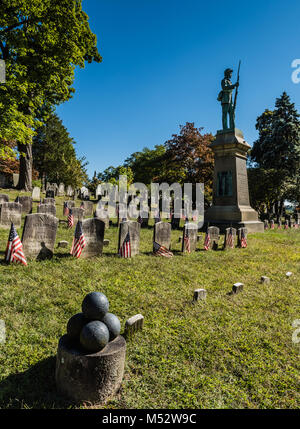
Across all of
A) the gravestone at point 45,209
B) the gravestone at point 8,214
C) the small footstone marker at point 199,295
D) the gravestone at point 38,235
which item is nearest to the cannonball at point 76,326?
the small footstone marker at point 199,295

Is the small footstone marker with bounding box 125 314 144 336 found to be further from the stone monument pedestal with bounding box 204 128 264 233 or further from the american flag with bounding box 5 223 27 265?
the stone monument pedestal with bounding box 204 128 264 233

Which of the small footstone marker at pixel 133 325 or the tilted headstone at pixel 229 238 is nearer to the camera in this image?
the small footstone marker at pixel 133 325

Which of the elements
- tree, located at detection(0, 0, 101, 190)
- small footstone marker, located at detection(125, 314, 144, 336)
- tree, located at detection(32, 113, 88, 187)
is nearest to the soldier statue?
tree, located at detection(0, 0, 101, 190)

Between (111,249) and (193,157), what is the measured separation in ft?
66.3

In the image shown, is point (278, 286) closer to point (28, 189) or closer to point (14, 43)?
point (14, 43)

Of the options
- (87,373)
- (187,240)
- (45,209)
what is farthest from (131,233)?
(87,373)

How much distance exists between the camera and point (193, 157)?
86.2 ft

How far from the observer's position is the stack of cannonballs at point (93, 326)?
2.46 metres

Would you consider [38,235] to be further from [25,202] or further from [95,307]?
[25,202]

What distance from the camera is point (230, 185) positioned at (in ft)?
49.1

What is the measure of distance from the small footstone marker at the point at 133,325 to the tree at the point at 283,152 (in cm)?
2704

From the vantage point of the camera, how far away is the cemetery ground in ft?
8.80

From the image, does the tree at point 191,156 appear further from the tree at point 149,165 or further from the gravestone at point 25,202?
the gravestone at point 25,202

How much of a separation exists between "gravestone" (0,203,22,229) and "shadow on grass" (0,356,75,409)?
27.0ft
